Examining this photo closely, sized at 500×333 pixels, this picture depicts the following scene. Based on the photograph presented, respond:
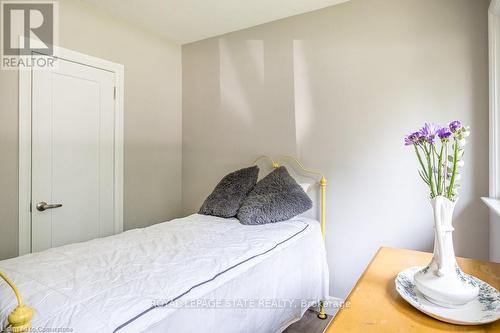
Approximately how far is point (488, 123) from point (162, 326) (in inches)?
83.7

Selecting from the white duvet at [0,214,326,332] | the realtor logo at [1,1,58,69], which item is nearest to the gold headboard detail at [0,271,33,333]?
the white duvet at [0,214,326,332]

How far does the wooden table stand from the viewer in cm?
82

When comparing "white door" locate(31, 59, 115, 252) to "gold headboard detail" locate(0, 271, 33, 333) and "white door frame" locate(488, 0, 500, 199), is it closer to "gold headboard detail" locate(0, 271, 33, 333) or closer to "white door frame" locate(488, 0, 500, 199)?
"gold headboard detail" locate(0, 271, 33, 333)

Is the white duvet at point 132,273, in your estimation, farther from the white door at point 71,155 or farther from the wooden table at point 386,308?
the white door at point 71,155

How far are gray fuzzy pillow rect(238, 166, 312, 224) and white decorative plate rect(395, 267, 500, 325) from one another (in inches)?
44.9

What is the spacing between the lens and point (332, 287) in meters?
2.39

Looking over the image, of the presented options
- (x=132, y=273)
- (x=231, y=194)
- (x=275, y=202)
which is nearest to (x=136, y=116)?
(x=231, y=194)

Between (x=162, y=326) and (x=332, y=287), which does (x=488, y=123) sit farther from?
(x=162, y=326)

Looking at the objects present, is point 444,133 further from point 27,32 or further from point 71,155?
point 27,32

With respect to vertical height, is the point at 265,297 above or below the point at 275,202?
below

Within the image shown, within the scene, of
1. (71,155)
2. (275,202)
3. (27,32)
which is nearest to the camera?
(27,32)

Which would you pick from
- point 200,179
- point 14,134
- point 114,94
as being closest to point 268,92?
point 200,179

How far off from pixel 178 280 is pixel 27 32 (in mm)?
2129

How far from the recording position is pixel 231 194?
2.38 metres
